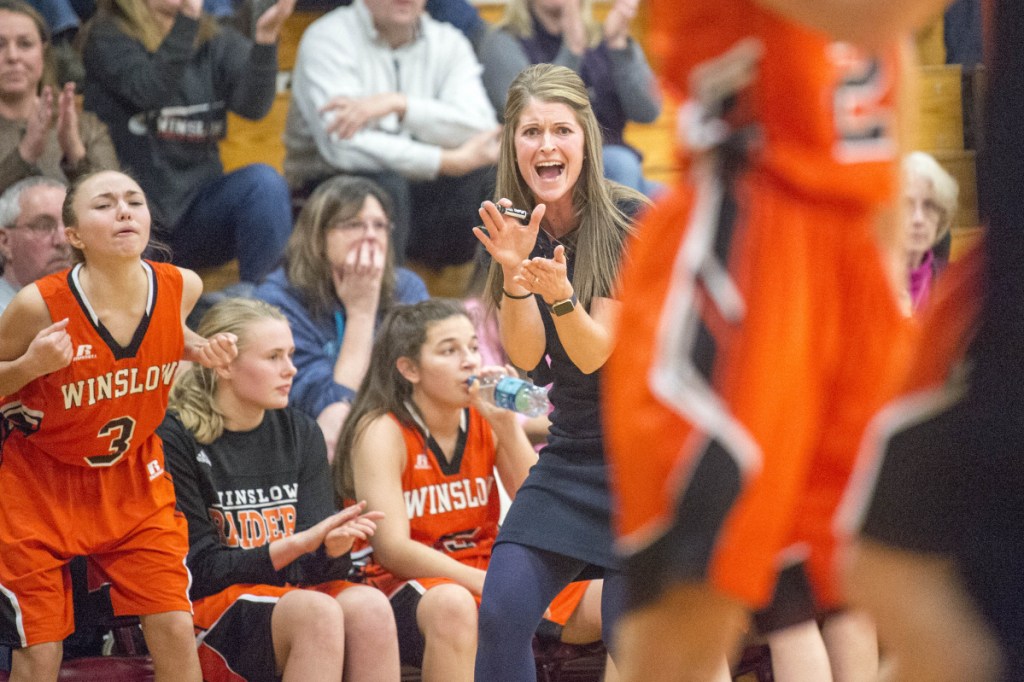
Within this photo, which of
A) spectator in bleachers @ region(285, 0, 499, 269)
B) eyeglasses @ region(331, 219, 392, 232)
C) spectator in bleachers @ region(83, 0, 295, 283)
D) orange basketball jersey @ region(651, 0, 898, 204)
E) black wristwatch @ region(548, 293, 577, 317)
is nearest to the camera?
orange basketball jersey @ region(651, 0, 898, 204)

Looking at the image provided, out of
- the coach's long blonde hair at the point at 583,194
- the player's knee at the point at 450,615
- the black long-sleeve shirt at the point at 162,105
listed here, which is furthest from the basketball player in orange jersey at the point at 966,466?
the black long-sleeve shirt at the point at 162,105

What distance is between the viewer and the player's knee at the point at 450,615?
158 inches

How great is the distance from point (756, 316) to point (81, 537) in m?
2.69

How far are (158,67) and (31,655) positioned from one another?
8.91 feet

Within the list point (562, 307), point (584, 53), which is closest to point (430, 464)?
point (562, 307)

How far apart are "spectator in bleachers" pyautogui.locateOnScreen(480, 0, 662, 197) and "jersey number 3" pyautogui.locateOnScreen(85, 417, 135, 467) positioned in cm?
279

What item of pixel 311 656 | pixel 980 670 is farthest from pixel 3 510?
pixel 980 670

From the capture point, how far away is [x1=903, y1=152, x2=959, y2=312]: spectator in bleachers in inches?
204

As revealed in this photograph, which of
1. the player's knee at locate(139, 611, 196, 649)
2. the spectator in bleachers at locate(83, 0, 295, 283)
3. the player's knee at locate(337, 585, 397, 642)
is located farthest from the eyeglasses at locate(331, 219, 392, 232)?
the player's knee at locate(139, 611, 196, 649)

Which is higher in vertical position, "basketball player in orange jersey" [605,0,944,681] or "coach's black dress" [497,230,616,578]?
"basketball player in orange jersey" [605,0,944,681]

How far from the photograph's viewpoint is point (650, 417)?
1800mm

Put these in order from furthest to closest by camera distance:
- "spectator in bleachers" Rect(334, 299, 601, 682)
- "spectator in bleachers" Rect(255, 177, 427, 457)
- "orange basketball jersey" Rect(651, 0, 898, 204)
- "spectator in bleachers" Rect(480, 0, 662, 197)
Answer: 1. "spectator in bleachers" Rect(480, 0, 662, 197)
2. "spectator in bleachers" Rect(255, 177, 427, 457)
3. "spectator in bleachers" Rect(334, 299, 601, 682)
4. "orange basketball jersey" Rect(651, 0, 898, 204)

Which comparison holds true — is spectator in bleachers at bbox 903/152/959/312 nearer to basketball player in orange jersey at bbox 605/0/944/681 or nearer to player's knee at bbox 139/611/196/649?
player's knee at bbox 139/611/196/649

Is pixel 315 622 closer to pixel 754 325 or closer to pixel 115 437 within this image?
pixel 115 437
